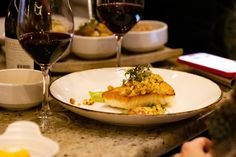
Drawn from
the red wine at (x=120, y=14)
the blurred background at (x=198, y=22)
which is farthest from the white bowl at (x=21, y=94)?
the blurred background at (x=198, y=22)

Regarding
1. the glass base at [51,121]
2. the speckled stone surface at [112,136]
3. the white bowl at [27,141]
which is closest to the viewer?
the white bowl at [27,141]

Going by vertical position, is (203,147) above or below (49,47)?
below

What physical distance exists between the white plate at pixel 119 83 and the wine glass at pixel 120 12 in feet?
0.50

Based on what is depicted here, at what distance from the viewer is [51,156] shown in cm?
95

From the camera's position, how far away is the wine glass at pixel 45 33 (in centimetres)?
122

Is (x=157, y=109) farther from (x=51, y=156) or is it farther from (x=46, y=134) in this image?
(x=51, y=156)

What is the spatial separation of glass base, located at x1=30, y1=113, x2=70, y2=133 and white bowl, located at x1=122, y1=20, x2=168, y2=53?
605 mm

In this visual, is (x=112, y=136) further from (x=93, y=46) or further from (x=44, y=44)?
(x=93, y=46)

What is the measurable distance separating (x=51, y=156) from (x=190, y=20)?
7.35 feet

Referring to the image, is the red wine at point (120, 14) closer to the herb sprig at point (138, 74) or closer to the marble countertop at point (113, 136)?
the herb sprig at point (138, 74)

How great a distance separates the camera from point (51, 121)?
1.29m

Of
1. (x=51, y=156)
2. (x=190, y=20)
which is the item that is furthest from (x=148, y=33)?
(x=190, y=20)

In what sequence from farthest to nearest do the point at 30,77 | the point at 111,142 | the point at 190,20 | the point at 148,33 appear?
1. the point at 190,20
2. the point at 148,33
3. the point at 30,77
4. the point at 111,142

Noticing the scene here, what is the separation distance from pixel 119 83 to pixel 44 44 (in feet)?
1.28
